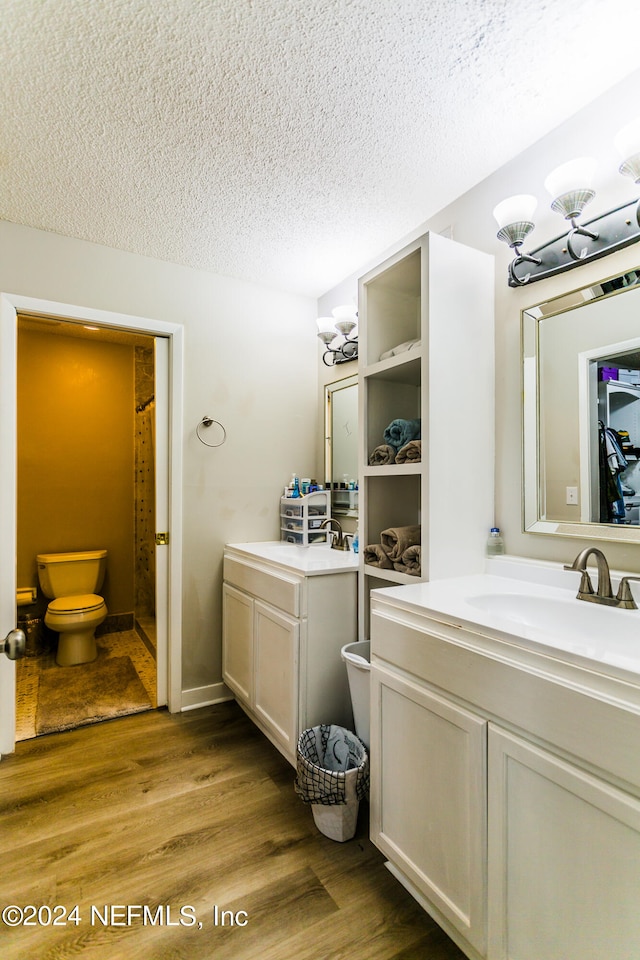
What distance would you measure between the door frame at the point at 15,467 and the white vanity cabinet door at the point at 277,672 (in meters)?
0.60

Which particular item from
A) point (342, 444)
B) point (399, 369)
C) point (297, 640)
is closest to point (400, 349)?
point (399, 369)

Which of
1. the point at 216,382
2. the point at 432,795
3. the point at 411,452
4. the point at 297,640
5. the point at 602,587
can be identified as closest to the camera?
the point at 432,795

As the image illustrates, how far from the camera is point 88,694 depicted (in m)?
2.75

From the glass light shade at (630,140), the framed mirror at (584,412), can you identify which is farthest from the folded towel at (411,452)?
the glass light shade at (630,140)

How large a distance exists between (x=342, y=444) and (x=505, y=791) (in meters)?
2.02

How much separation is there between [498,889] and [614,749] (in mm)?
489

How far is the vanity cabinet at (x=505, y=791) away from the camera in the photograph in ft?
2.76

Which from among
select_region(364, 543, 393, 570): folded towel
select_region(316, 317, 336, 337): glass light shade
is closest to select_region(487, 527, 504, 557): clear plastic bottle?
select_region(364, 543, 393, 570): folded towel

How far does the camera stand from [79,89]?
58.0 inches

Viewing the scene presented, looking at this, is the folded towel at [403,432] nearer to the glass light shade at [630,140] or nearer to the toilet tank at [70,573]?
the glass light shade at [630,140]

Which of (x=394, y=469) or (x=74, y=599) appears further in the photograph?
(x=74, y=599)

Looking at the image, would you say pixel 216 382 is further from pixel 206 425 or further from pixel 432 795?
pixel 432 795

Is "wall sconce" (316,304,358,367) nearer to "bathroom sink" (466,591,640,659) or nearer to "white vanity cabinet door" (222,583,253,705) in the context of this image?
"white vanity cabinet door" (222,583,253,705)

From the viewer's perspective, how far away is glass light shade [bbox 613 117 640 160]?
4.13ft
